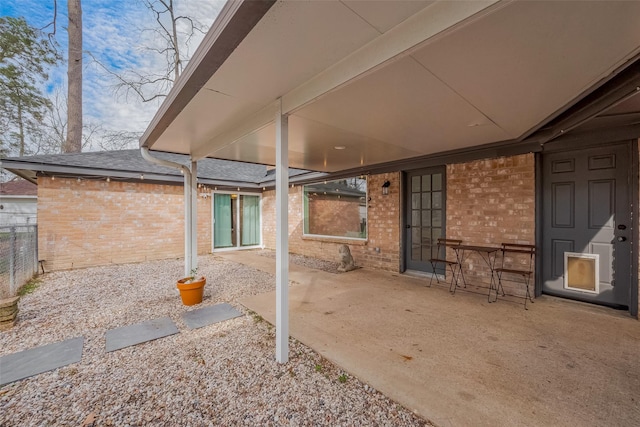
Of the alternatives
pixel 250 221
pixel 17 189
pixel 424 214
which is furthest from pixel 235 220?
pixel 17 189

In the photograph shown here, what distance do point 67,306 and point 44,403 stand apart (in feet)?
8.88

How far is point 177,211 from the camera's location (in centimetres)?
841

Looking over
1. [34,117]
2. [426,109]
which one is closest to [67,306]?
[426,109]

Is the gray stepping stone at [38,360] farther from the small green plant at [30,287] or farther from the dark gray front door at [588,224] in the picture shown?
the dark gray front door at [588,224]

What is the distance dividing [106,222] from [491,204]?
9.18m

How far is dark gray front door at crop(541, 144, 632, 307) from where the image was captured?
3.61 metres

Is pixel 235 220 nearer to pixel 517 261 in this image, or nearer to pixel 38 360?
pixel 38 360

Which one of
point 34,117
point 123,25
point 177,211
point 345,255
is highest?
point 123,25

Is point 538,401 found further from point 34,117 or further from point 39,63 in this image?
point 34,117

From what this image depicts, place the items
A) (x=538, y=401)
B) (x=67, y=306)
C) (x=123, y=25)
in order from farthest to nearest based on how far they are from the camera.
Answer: (x=123, y=25), (x=67, y=306), (x=538, y=401)

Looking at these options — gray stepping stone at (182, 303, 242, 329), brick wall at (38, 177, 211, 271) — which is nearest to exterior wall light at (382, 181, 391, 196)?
gray stepping stone at (182, 303, 242, 329)

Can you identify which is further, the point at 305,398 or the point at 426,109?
the point at 426,109

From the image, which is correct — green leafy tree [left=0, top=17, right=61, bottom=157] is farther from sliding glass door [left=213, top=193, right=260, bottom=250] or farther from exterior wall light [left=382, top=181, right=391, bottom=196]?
exterior wall light [left=382, top=181, right=391, bottom=196]

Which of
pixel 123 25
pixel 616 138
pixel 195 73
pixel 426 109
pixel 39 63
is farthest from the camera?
pixel 39 63
